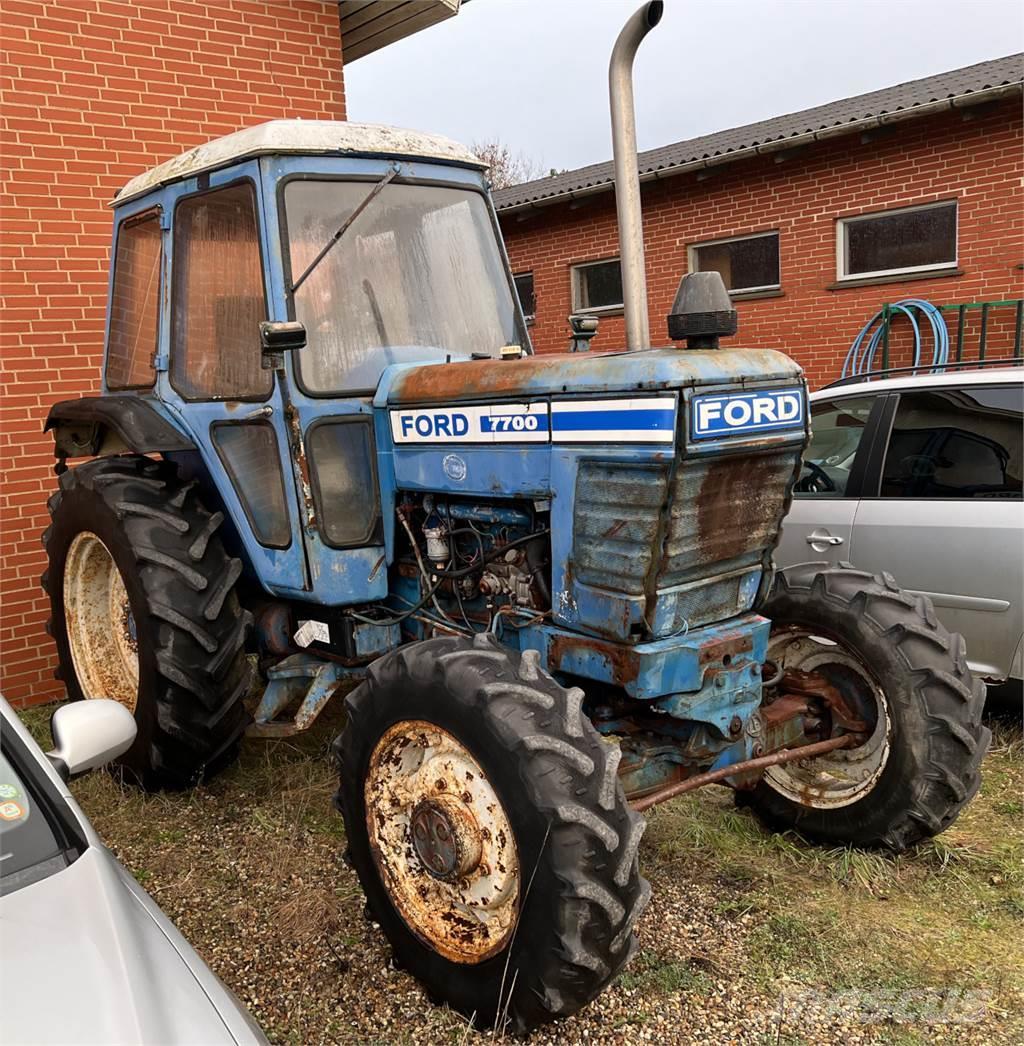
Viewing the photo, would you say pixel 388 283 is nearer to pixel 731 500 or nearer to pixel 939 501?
pixel 731 500

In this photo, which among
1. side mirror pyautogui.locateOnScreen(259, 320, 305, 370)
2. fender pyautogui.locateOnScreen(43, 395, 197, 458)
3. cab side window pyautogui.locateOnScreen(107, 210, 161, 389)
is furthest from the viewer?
cab side window pyautogui.locateOnScreen(107, 210, 161, 389)

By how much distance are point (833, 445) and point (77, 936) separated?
4234mm

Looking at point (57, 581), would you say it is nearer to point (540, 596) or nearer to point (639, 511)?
point (540, 596)

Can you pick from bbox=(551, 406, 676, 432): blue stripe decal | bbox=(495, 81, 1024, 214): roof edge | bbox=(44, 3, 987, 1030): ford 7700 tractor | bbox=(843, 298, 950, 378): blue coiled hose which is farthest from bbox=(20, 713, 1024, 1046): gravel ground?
bbox=(495, 81, 1024, 214): roof edge

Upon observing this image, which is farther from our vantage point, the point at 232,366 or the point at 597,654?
the point at 232,366

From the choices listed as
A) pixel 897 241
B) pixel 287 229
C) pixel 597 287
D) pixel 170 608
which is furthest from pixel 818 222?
pixel 170 608

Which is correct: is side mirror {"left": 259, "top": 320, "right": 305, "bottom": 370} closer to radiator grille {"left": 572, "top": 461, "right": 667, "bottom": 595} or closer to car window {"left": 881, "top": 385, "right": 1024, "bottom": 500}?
radiator grille {"left": 572, "top": 461, "right": 667, "bottom": 595}

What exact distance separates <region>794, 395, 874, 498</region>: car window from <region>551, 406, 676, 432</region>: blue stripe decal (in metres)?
2.27

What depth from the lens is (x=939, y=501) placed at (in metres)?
4.33

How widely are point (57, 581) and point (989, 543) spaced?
4.04 metres

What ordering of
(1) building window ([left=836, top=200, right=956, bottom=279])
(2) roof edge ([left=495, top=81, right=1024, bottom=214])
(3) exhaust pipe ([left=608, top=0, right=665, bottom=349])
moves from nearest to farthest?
1. (3) exhaust pipe ([left=608, top=0, right=665, bottom=349])
2. (2) roof edge ([left=495, top=81, right=1024, bottom=214])
3. (1) building window ([left=836, top=200, right=956, bottom=279])

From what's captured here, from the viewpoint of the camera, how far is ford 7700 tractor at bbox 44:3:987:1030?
Answer: 2549 millimetres

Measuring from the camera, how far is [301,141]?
3406 millimetres

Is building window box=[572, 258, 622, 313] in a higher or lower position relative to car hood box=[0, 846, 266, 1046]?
higher
